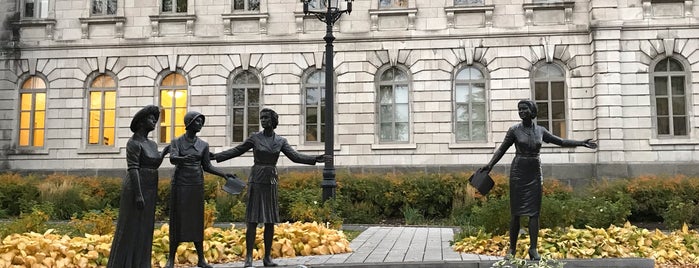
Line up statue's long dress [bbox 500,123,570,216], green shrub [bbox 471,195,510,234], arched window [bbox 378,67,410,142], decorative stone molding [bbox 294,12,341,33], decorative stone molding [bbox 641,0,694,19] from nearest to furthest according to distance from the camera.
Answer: statue's long dress [bbox 500,123,570,216], green shrub [bbox 471,195,510,234], decorative stone molding [bbox 641,0,694,19], arched window [bbox 378,67,410,142], decorative stone molding [bbox 294,12,341,33]

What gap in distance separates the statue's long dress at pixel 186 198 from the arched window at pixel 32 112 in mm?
17452

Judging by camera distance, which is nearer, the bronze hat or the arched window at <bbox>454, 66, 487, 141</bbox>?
the bronze hat

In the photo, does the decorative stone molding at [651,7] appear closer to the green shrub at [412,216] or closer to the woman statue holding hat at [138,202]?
the green shrub at [412,216]

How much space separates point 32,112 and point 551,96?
19.7 metres

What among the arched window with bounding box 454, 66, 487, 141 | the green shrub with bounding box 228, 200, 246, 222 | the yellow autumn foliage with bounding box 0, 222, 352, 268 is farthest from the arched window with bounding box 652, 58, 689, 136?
the yellow autumn foliage with bounding box 0, 222, 352, 268

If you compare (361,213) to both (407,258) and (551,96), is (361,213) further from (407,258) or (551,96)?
(551,96)

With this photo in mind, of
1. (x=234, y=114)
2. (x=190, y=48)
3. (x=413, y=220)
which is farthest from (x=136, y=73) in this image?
(x=413, y=220)

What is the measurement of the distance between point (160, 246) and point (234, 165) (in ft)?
41.8

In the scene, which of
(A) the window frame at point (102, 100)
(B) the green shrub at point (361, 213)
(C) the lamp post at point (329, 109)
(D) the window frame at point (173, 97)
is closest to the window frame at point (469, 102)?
(B) the green shrub at point (361, 213)

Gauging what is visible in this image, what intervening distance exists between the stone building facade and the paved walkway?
8.74m

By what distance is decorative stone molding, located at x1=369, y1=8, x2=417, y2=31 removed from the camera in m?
21.4

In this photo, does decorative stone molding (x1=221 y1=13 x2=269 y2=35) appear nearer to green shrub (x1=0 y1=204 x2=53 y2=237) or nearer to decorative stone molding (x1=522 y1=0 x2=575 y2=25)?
decorative stone molding (x1=522 y1=0 x2=575 y2=25)

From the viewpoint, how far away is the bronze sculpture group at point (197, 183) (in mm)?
6230

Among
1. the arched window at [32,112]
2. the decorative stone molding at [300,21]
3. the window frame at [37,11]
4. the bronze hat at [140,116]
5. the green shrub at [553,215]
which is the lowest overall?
the green shrub at [553,215]
